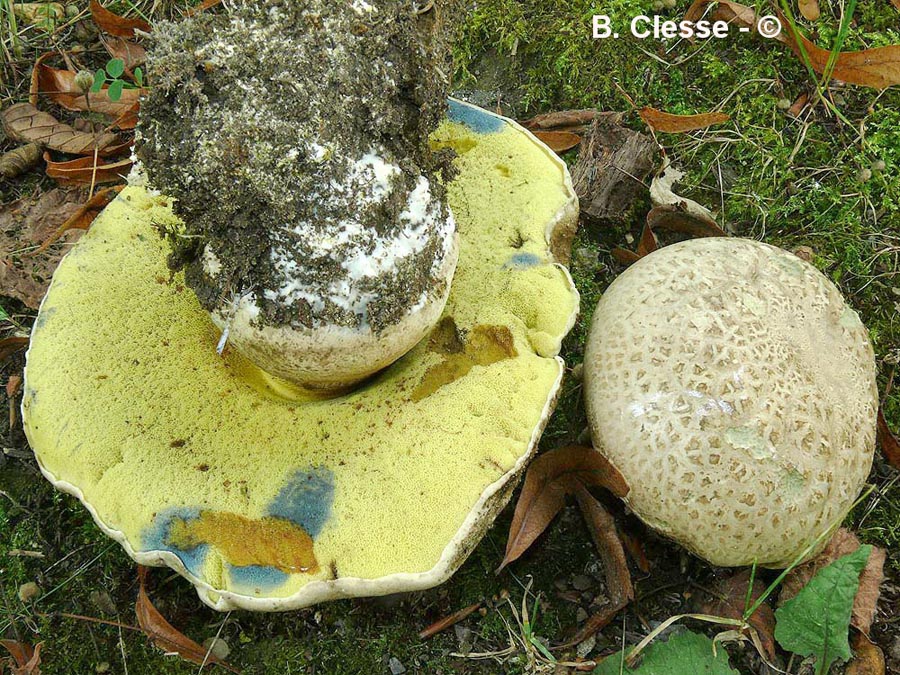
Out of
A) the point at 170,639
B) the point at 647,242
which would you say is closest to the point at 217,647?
the point at 170,639

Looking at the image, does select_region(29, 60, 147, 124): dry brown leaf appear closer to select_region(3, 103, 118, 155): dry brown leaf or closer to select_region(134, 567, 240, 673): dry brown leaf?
select_region(3, 103, 118, 155): dry brown leaf

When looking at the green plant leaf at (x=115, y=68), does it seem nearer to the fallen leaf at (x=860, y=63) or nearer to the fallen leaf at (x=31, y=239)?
the fallen leaf at (x=31, y=239)

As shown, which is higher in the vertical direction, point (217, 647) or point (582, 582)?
point (582, 582)

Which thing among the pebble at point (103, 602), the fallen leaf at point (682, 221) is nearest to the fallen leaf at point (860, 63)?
the fallen leaf at point (682, 221)

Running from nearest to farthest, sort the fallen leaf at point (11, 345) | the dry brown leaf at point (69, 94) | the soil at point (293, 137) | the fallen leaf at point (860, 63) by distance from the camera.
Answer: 1. the soil at point (293, 137)
2. the fallen leaf at point (11, 345)
3. the fallen leaf at point (860, 63)
4. the dry brown leaf at point (69, 94)

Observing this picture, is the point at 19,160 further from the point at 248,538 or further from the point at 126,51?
the point at 248,538

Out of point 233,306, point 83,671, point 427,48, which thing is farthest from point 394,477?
point 83,671
